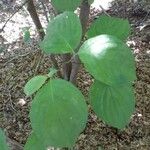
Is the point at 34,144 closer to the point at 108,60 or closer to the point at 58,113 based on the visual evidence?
the point at 58,113

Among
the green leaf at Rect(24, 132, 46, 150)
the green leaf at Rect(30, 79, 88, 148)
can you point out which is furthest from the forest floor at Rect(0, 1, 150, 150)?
the green leaf at Rect(30, 79, 88, 148)

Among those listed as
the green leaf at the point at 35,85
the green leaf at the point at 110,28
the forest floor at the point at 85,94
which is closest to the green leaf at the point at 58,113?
the green leaf at the point at 35,85

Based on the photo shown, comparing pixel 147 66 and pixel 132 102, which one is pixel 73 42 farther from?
pixel 147 66

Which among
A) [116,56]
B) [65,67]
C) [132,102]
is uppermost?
[116,56]

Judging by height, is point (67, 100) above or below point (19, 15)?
above

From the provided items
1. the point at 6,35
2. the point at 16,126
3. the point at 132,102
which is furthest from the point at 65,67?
the point at 6,35

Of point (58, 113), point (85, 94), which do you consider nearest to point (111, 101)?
point (58, 113)

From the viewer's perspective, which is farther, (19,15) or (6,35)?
(19,15)
